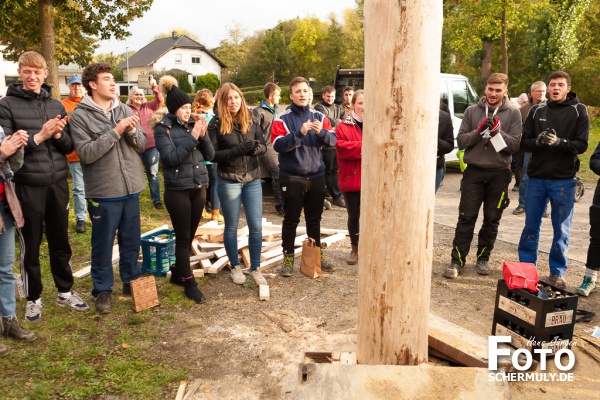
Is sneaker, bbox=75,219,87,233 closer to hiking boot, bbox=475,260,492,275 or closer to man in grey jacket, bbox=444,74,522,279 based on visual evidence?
man in grey jacket, bbox=444,74,522,279

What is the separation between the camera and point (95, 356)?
421 cm

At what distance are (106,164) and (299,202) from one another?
2115mm

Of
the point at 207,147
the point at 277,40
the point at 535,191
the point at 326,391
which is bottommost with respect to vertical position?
the point at 326,391

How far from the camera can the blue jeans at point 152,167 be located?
888 centimetres

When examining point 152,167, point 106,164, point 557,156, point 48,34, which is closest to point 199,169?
point 106,164

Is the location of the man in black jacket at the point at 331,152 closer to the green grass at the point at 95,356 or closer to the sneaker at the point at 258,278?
the sneaker at the point at 258,278

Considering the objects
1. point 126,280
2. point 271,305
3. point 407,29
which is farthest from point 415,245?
point 126,280

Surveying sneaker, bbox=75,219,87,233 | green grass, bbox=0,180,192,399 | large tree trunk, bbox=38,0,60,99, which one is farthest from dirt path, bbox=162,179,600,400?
large tree trunk, bbox=38,0,60,99

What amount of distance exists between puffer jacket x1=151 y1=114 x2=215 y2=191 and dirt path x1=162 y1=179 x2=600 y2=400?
4.24 feet

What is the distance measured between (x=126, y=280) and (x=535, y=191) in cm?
454

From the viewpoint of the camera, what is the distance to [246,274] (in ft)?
20.0

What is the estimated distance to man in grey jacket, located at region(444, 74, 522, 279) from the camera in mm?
5629

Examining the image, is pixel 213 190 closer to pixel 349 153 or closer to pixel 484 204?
pixel 349 153

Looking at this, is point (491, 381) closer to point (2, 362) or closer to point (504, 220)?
point (2, 362)
